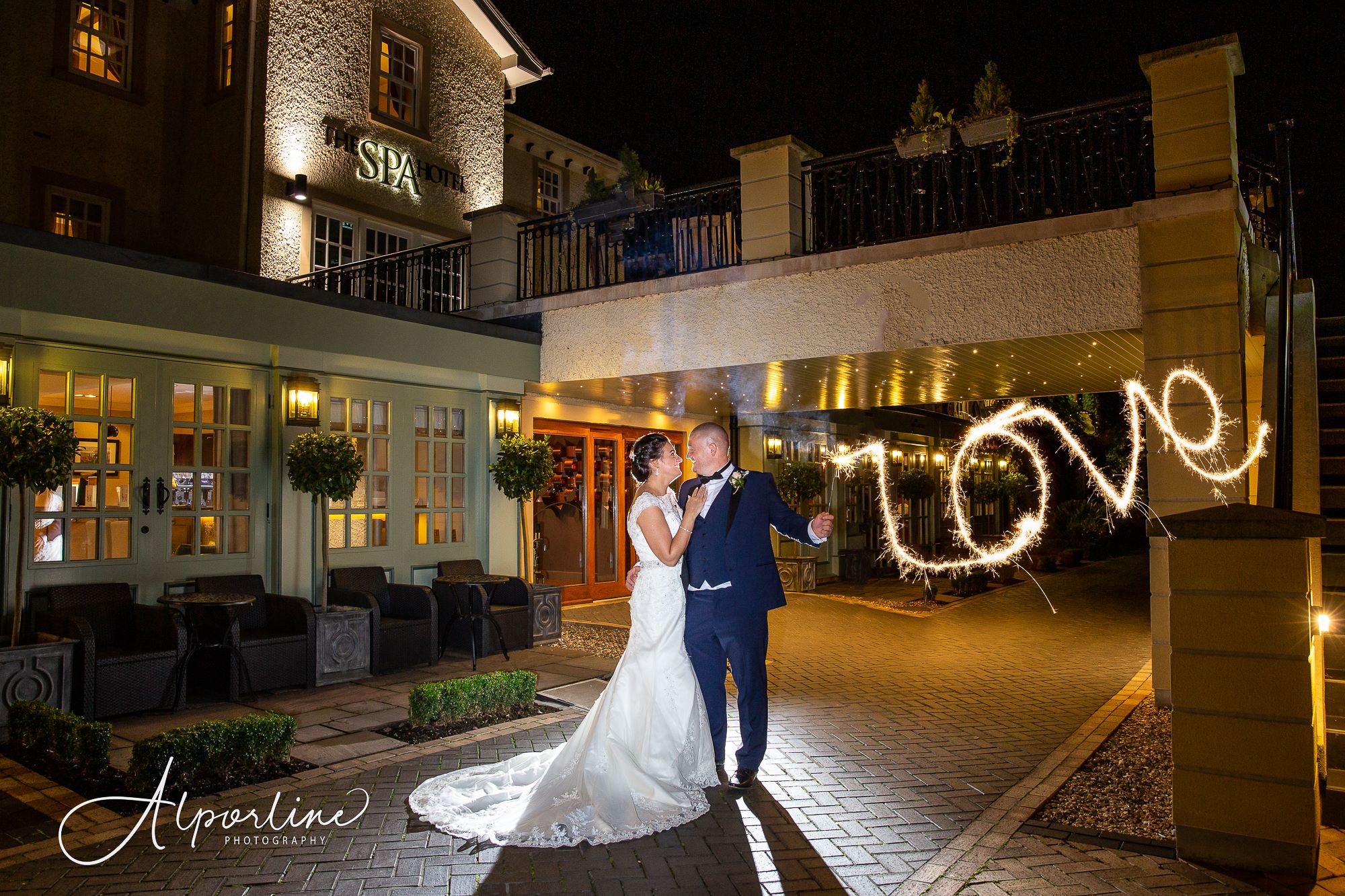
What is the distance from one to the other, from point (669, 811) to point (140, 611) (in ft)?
16.5

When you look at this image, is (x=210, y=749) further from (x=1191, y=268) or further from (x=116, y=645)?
(x=1191, y=268)

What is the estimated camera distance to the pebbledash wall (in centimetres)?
1274

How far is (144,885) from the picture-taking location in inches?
151

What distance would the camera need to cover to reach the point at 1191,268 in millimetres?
6902

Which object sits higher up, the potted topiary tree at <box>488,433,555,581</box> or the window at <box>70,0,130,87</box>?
the window at <box>70,0,130,87</box>

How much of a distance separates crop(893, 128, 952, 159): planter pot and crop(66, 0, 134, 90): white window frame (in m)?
11.1

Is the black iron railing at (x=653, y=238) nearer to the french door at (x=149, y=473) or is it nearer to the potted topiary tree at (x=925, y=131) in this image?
the potted topiary tree at (x=925, y=131)

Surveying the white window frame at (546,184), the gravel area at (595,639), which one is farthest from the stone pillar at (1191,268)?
the white window frame at (546,184)

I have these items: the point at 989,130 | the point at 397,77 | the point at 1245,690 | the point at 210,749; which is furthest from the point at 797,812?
the point at 397,77

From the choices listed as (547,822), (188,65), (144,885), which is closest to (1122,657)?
(547,822)

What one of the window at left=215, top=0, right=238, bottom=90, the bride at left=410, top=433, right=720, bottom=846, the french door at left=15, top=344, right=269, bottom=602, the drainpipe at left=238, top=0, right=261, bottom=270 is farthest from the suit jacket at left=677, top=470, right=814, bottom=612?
the window at left=215, top=0, right=238, bottom=90

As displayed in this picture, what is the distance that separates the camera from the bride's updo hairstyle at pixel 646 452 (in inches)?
201

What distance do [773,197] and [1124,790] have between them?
20.4 ft

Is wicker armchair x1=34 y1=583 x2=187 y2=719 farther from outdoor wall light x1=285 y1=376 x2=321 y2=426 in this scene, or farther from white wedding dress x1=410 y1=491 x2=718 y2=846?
white wedding dress x1=410 y1=491 x2=718 y2=846
